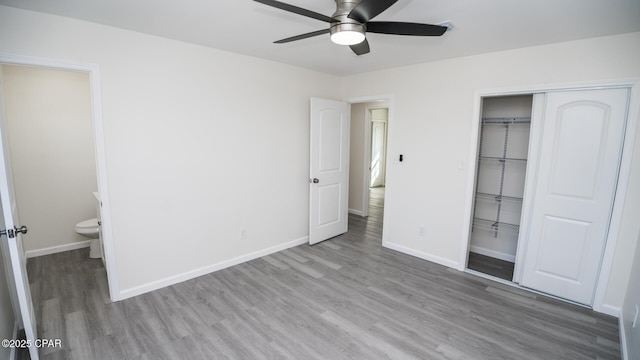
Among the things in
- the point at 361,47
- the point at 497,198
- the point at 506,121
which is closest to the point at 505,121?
the point at 506,121

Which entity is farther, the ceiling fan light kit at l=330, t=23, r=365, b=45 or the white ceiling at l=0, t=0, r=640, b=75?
the white ceiling at l=0, t=0, r=640, b=75

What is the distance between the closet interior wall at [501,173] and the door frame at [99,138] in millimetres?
3983

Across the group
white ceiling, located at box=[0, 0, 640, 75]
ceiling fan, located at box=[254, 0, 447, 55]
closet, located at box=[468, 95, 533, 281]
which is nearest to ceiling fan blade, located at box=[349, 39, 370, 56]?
ceiling fan, located at box=[254, 0, 447, 55]

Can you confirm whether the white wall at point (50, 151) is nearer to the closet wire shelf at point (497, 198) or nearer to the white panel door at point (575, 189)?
the closet wire shelf at point (497, 198)

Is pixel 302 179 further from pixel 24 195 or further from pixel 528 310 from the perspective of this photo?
pixel 24 195

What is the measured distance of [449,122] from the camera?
3.46m

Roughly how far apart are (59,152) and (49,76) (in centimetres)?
92

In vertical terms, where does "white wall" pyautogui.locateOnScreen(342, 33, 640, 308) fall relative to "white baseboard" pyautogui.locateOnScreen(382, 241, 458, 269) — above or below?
above

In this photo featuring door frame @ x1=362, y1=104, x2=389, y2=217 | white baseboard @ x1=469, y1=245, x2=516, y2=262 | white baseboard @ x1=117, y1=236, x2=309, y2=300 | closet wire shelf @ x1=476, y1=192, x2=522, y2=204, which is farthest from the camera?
door frame @ x1=362, y1=104, x2=389, y2=217

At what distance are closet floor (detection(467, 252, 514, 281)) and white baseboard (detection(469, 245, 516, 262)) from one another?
0.19ft

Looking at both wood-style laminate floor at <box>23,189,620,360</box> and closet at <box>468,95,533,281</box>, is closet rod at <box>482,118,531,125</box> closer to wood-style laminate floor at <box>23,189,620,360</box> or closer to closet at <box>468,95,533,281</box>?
closet at <box>468,95,533,281</box>

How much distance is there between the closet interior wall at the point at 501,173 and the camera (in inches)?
142

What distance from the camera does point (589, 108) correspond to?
2666mm

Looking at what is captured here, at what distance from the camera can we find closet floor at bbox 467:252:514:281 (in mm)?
3459
